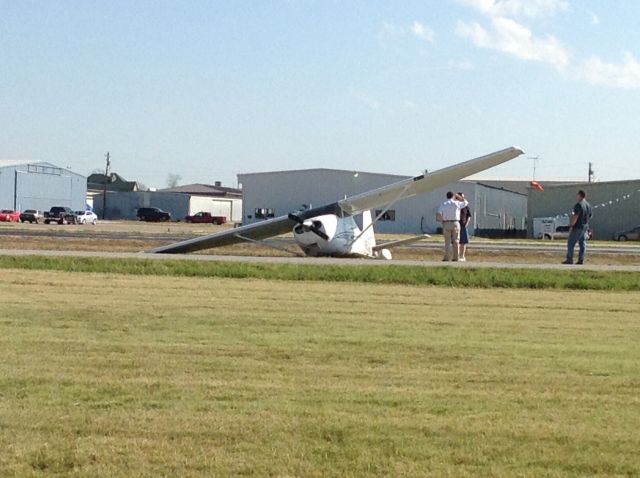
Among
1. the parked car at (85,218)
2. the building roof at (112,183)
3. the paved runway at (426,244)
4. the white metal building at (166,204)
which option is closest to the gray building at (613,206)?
the paved runway at (426,244)

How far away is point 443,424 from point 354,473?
1.06 metres

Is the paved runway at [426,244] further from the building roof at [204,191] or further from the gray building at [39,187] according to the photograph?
the building roof at [204,191]

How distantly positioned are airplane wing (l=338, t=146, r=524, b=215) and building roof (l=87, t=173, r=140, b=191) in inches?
4534

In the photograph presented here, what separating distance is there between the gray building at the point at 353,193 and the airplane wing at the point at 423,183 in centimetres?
4144

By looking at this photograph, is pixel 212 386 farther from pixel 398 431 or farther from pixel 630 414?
pixel 630 414

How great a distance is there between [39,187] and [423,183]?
245ft

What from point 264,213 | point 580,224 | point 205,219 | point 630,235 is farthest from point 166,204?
point 580,224


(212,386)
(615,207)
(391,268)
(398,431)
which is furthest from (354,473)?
(615,207)

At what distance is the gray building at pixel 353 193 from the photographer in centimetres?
6850

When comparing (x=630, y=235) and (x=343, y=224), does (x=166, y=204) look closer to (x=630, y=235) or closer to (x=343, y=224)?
(x=630, y=235)

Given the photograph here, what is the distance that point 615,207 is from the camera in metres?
64.6

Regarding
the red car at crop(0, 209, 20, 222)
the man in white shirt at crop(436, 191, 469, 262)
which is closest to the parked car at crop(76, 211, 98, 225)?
the red car at crop(0, 209, 20, 222)

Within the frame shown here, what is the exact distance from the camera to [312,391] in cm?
660

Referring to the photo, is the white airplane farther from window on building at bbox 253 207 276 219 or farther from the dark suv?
the dark suv
